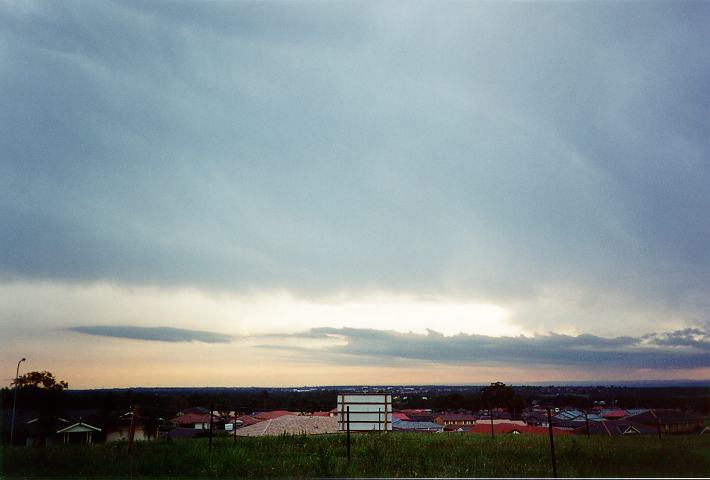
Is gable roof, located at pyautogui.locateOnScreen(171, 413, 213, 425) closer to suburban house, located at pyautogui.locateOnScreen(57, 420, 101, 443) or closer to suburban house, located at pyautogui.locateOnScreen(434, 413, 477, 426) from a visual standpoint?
→ suburban house, located at pyautogui.locateOnScreen(57, 420, 101, 443)

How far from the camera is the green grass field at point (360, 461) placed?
1217cm

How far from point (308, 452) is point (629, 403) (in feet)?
253

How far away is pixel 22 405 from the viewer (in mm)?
41719

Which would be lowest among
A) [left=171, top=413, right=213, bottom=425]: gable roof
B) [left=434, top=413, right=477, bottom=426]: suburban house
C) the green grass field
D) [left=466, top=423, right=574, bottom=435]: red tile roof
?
[left=434, top=413, right=477, bottom=426]: suburban house

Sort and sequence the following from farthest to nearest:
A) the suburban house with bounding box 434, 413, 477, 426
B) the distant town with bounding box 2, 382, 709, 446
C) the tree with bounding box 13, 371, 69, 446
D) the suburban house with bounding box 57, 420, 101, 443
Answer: the suburban house with bounding box 434, 413, 477, 426 < the tree with bounding box 13, 371, 69, 446 < the suburban house with bounding box 57, 420, 101, 443 < the distant town with bounding box 2, 382, 709, 446

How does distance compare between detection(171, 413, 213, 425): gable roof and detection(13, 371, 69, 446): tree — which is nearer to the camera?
detection(13, 371, 69, 446): tree

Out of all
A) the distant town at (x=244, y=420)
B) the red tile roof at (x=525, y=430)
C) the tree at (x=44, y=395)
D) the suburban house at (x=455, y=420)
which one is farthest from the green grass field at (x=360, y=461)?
the suburban house at (x=455, y=420)

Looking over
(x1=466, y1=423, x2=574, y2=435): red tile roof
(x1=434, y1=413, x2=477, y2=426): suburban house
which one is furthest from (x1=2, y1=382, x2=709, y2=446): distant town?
(x1=434, y1=413, x2=477, y2=426): suburban house

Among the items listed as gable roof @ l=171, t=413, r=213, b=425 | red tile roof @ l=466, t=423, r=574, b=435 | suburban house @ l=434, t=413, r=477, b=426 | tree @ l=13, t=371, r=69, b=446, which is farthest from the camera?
suburban house @ l=434, t=413, r=477, b=426

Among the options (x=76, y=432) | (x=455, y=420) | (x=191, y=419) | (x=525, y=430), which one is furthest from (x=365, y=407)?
(x=455, y=420)

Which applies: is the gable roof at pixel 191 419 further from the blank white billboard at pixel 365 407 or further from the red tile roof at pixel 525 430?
the blank white billboard at pixel 365 407

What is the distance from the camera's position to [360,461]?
1366 centimetres

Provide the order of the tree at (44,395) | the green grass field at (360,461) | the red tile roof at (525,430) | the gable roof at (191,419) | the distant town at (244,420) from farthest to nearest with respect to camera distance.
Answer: the gable roof at (191,419)
the tree at (44,395)
the red tile roof at (525,430)
the distant town at (244,420)
the green grass field at (360,461)

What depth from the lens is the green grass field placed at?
1217cm
